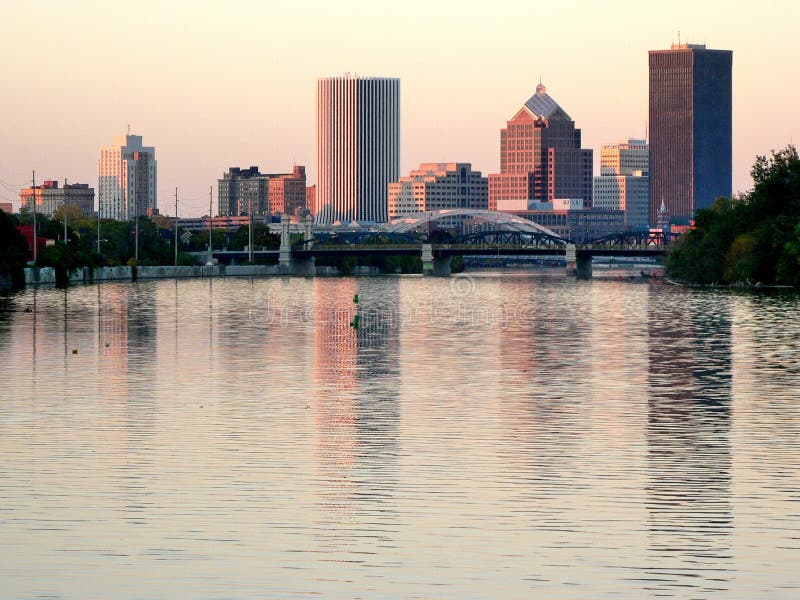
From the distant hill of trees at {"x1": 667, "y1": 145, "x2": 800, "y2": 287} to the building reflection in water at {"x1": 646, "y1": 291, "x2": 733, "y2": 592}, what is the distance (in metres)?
83.4

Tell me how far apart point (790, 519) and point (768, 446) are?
23.8ft

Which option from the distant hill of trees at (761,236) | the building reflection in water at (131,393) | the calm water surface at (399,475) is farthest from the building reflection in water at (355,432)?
the distant hill of trees at (761,236)

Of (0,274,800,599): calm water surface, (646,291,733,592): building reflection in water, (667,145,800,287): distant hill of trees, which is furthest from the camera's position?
(667,145,800,287): distant hill of trees

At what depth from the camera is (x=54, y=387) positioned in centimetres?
3925

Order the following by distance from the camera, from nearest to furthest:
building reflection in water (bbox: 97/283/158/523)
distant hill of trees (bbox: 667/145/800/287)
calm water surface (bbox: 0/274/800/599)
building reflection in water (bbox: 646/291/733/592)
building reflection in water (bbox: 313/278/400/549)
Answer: calm water surface (bbox: 0/274/800/599), building reflection in water (bbox: 646/291/733/592), building reflection in water (bbox: 313/278/400/549), building reflection in water (bbox: 97/283/158/523), distant hill of trees (bbox: 667/145/800/287)

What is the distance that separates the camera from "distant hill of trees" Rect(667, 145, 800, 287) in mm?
132625

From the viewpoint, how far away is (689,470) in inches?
961

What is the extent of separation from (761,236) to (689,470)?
115689 mm

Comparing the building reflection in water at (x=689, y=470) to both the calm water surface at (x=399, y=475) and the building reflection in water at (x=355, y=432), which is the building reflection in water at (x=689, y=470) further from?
the building reflection in water at (x=355, y=432)

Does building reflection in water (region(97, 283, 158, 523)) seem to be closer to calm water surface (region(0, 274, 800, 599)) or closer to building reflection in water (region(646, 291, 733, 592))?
calm water surface (region(0, 274, 800, 599))

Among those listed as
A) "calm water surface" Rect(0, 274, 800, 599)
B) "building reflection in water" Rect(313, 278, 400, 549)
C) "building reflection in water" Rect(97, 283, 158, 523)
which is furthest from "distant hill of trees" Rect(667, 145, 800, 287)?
"calm water surface" Rect(0, 274, 800, 599)

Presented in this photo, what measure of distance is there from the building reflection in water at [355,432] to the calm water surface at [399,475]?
9cm

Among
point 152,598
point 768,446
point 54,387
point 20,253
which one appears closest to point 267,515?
point 152,598

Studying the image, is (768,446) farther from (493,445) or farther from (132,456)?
(132,456)
